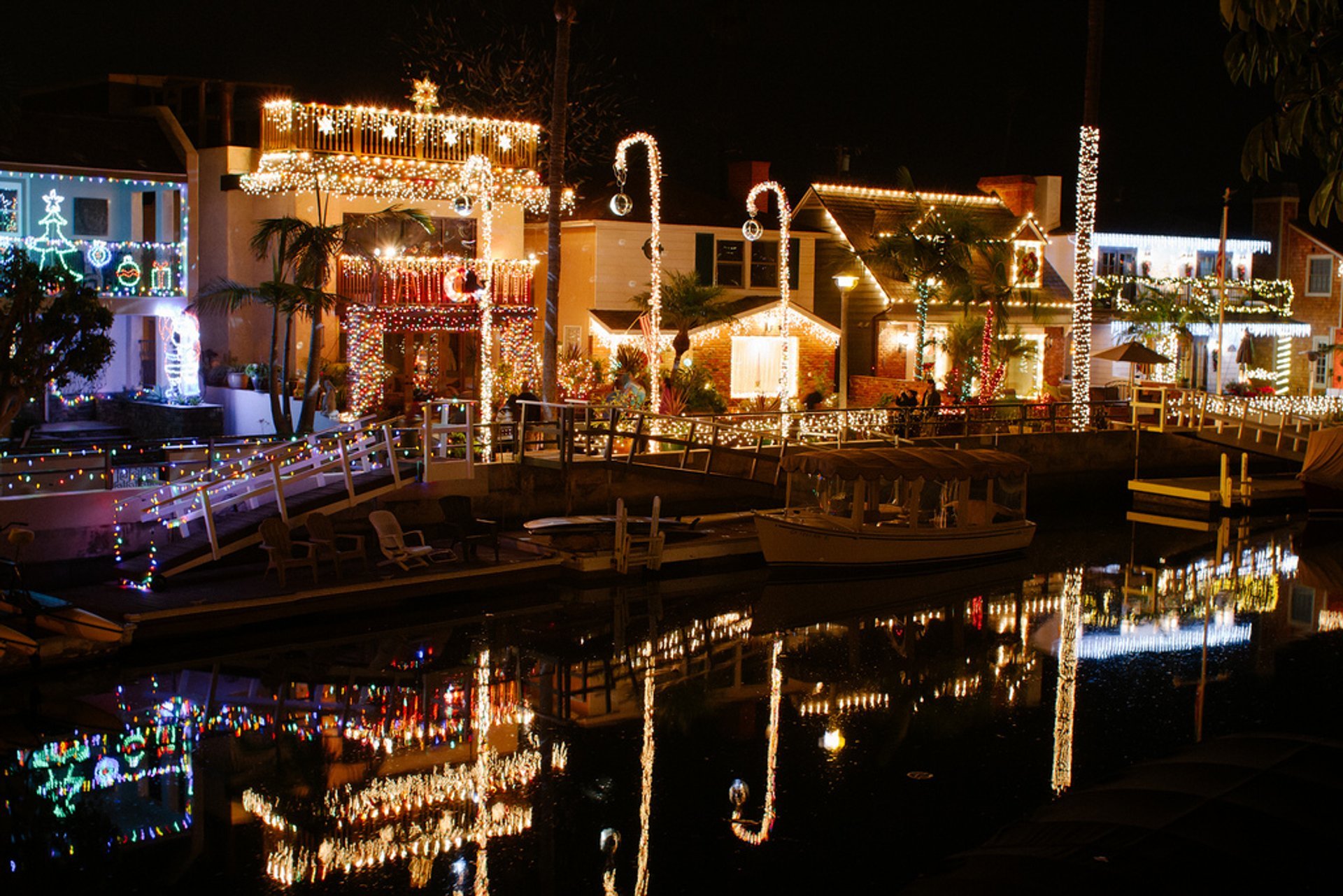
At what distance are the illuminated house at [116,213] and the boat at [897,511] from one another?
1575cm

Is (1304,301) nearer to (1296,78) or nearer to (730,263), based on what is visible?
(730,263)

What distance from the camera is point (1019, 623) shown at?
68.6 feet

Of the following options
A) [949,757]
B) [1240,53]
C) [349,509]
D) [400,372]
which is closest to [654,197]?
[400,372]

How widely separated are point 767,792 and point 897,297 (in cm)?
3040

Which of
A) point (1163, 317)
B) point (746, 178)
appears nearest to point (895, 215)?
point (746, 178)

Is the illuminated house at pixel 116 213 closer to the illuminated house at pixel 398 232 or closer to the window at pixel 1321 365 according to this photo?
the illuminated house at pixel 398 232

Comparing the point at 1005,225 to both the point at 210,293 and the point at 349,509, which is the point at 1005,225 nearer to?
the point at 210,293

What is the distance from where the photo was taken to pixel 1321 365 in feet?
169

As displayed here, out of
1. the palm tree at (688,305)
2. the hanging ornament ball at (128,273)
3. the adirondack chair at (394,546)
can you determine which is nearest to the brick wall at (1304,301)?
the palm tree at (688,305)

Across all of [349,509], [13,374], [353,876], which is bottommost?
[353,876]

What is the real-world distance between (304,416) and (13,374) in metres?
8.59

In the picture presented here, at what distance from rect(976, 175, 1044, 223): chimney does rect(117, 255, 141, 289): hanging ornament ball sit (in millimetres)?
29232

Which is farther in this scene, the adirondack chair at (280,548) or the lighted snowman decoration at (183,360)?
the lighted snowman decoration at (183,360)

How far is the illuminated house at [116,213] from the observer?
30.5 meters
